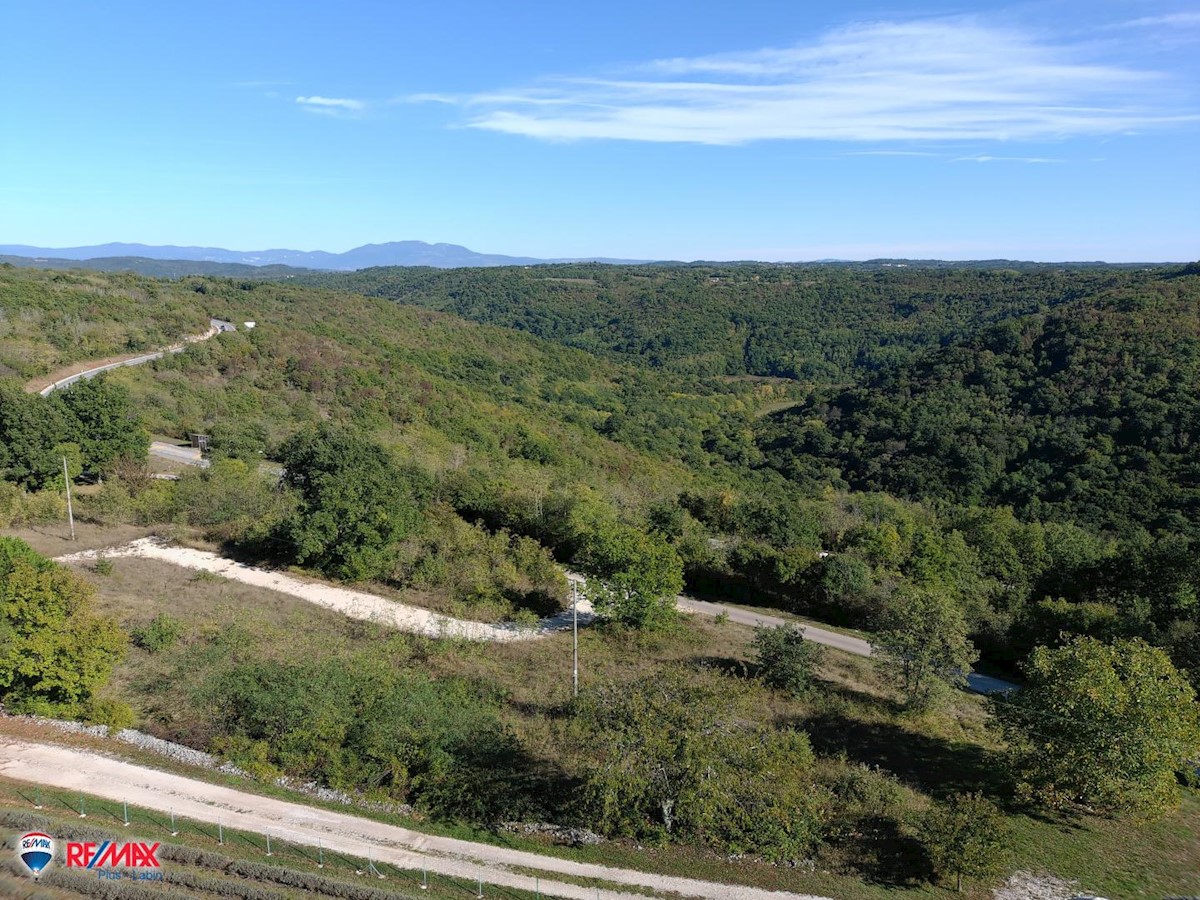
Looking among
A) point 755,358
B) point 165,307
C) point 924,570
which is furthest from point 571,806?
point 755,358

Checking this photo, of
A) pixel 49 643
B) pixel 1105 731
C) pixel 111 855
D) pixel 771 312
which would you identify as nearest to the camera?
pixel 111 855

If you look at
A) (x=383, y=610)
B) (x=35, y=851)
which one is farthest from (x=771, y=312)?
(x=35, y=851)

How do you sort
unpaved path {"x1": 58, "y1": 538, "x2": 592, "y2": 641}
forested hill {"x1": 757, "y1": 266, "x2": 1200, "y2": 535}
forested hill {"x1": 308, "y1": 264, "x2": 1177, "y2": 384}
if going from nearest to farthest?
1. unpaved path {"x1": 58, "y1": 538, "x2": 592, "y2": 641}
2. forested hill {"x1": 757, "y1": 266, "x2": 1200, "y2": 535}
3. forested hill {"x1": 308, "y1": 264, "x2": 1177, "y2": 384}

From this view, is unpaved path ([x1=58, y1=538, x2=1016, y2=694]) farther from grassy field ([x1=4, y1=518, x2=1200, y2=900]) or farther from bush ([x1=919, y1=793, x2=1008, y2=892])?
bush ([x1=919, y1=793, x2=1008, y2=892])

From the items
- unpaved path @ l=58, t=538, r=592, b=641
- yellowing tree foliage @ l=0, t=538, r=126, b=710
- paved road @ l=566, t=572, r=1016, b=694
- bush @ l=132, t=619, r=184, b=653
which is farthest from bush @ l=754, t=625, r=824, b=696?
yellowing tree foliage @ l=0, t=538, r=126, b=710

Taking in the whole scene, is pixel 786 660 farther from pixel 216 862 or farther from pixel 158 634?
pixel 158 634

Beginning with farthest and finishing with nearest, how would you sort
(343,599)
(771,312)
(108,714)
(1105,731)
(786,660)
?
(771,312)
(343,599)
(786,660)
(108,714)
(1105,731)
